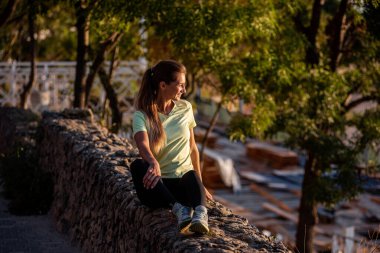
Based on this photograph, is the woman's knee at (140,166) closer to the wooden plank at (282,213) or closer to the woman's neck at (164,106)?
the woman's neck at (164,106)

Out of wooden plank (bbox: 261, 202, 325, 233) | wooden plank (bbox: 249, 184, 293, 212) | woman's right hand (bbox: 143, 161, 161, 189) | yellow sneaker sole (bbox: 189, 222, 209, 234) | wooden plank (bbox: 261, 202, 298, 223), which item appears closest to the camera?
yellow sneaker sole (bbox: 189, 222, 209, 234)

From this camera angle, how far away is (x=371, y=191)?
69.2 ft

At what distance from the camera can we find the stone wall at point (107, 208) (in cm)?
467

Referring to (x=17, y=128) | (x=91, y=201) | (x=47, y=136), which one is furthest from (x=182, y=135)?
(x=17, y=128)

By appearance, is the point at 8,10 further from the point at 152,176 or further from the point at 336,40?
the point at 152,176

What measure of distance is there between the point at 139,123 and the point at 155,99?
0.79 ft

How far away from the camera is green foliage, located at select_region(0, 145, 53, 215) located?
8.77 metres

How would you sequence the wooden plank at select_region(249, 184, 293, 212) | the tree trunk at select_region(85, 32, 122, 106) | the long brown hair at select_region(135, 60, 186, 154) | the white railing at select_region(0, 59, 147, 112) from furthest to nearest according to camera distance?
1. the white railing at select_region(0, 59, 147, 112)
2. the wooden plank at select_region(249, 184, 293, 212)
3. the tree trunk at select_region(85, 32, 122, 106)
4. the long brown hair at select_region(135, 60, 186, 154)

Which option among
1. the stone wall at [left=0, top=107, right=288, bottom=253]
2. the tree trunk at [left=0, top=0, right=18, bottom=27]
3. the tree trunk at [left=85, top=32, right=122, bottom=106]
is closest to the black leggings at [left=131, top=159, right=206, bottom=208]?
the stone wall at [left=0, top=107, right=288, bottom=253]

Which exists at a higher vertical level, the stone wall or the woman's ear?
the woman's ear

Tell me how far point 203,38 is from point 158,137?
298 inches

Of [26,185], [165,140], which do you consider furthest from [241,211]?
[165,140]

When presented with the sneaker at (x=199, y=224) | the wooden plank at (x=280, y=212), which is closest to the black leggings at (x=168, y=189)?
the sneaker at (x=199, y=224)

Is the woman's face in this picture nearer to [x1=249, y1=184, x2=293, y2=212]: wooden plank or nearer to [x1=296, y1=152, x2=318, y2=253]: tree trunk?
[x1=296, y1=152, x2=318, y2=253]: tree trunk
